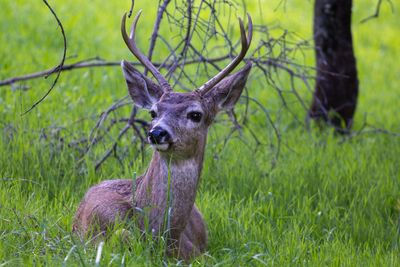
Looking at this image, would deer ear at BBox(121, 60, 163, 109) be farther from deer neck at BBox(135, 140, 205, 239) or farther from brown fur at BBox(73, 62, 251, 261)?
deer neck at BBox(135, 140, 205, 239)

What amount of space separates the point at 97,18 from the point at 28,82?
3754 millimetres

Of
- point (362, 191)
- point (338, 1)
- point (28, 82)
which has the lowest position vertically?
point (362, 191)

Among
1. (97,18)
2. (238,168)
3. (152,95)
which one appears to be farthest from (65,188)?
(97,18)

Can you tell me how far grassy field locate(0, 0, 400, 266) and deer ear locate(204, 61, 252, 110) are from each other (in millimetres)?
777

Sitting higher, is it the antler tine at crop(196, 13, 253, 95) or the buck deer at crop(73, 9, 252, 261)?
the antler tine at crop(196, 13, 253, 95)

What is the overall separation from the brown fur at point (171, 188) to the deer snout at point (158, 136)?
3cm

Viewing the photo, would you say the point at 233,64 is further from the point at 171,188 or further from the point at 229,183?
the point at 229,183

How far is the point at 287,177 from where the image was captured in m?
6.89

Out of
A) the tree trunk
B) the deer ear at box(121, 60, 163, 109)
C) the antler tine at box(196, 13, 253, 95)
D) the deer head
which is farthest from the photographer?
the tree trunk

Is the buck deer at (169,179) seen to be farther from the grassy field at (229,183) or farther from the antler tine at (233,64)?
the grassy field at (229,183)

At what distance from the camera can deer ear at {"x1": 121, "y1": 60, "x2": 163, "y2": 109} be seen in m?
5.64

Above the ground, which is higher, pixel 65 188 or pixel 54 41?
pixel 54 41

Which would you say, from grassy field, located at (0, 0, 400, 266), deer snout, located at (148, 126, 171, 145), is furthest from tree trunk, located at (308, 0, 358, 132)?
deer snout, located at (148, 126, 171, 145)

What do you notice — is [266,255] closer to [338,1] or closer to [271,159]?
[271,159]
